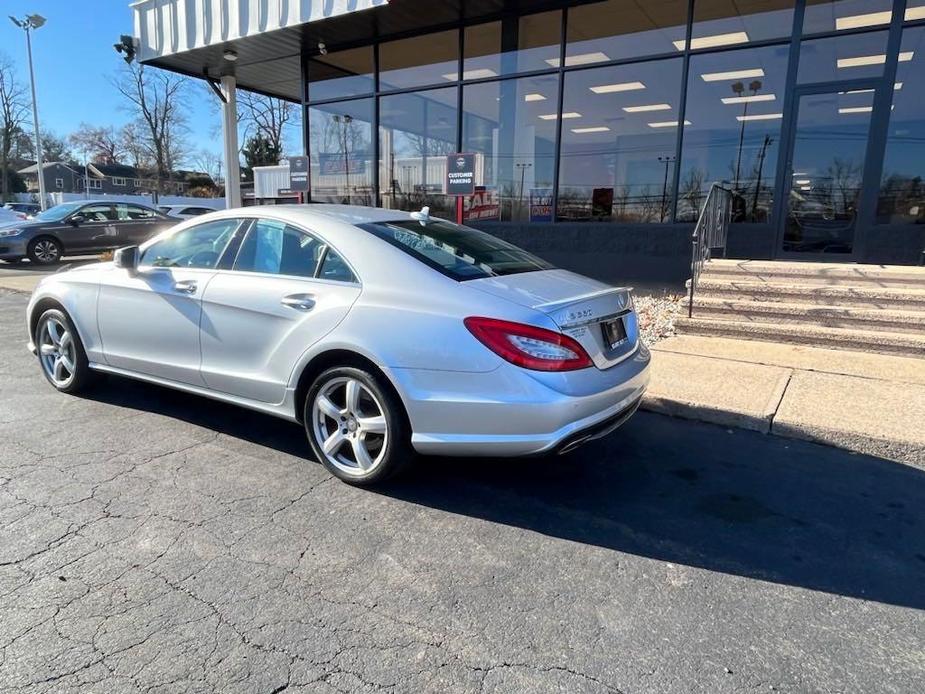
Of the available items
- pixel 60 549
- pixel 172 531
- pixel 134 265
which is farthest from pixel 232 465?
pixel 134 265

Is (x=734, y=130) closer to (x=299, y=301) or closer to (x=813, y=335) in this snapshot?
(x=813, y=335)

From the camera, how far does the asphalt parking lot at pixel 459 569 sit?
2139 millimetres

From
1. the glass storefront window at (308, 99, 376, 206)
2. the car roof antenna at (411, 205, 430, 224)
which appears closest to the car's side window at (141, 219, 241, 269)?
the car roof antenna at (411, 205, 430, 224)

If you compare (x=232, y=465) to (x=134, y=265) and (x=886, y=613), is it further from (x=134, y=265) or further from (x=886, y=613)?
(x=886, y=613)

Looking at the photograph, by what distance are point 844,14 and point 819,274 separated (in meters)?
4.02

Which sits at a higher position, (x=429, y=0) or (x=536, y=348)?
(x=429, y=0)

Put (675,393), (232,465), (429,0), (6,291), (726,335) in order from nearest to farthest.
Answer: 1. (232,465)
2. (675,393)
3. (726,335)
4. (429,0)
5. (6,291)

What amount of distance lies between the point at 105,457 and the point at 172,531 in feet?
3.92

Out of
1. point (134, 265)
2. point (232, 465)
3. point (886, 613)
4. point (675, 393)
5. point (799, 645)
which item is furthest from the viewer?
point (675, 393)

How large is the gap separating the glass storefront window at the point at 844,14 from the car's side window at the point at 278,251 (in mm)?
8294

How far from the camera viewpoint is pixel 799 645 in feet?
7.43

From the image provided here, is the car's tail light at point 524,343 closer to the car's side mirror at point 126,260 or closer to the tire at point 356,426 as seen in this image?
the tire at point 356,426

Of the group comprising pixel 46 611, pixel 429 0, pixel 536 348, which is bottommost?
pixel 46 611

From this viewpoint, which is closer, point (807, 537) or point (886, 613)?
point (886, 613)
